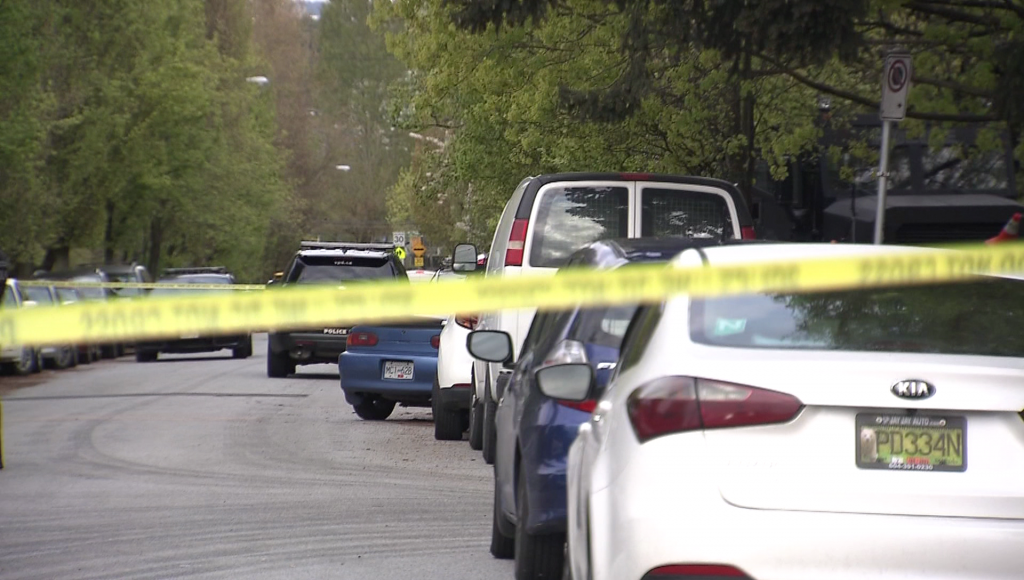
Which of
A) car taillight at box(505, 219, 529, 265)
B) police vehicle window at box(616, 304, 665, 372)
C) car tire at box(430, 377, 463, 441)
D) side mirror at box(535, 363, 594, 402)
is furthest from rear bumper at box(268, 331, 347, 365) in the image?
police vehicle window at box(616, 304, 665, 372)

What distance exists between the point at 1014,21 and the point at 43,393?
14.5m

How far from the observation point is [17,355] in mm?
28203

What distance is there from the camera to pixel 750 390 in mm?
4734

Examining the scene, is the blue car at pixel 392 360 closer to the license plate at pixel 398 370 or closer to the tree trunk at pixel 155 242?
the license plate at pixel 398 370

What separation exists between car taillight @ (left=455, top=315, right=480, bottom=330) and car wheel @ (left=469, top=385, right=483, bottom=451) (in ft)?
1.86

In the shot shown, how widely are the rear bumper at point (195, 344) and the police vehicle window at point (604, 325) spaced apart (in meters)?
25.3

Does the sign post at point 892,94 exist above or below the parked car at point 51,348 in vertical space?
above

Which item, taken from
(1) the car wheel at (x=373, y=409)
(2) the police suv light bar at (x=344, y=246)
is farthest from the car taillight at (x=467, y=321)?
(2) the police suv light bar at (x=344, y=246)

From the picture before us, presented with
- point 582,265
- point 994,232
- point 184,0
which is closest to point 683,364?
point 582,265

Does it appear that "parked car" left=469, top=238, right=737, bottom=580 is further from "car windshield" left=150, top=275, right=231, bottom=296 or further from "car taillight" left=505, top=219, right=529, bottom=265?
"car windshield" left=150, top=275, right=231, bottom=296

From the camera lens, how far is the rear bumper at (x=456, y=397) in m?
14.1

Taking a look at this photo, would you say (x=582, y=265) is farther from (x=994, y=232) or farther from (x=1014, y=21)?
(x=994, y=232)

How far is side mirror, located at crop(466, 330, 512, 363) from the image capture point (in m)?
7.79

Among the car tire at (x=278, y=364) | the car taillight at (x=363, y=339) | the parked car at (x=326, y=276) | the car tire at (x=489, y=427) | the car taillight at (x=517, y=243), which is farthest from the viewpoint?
the car tire at (x=278, y=364)
